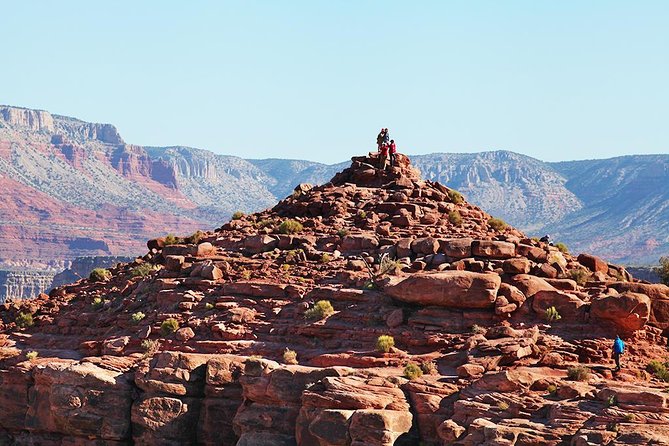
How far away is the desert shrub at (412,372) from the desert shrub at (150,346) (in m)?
9.88

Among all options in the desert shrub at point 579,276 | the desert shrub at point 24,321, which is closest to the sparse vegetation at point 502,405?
the desert shrub at point 579,276

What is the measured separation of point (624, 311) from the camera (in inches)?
1615

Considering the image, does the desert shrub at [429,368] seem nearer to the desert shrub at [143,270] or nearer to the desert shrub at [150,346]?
the desert shrub at [150,346]

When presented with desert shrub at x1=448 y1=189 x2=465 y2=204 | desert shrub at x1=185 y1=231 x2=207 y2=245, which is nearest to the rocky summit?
desert shrub at x1=185 y1=231 x2=207 y2=245

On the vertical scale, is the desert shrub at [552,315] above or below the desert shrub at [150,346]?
above

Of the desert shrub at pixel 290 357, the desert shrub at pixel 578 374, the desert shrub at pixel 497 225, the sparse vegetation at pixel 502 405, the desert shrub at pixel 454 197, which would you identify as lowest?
the sparse vegetation at pixel 502 405

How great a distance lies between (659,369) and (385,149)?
807 inches

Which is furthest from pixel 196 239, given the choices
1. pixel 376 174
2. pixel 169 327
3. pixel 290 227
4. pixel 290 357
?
pixel 290 357

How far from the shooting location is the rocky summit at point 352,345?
37.0 meters

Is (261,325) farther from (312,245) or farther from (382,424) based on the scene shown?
(382,424)

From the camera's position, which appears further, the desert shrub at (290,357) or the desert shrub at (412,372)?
the desert shrub at (290,357)

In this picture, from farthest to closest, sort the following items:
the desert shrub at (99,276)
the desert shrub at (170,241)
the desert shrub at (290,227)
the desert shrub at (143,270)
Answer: the desert shrub at (170,241)
the desert shrub at (99,276)
the desert shrub at (143,270)
the desert shrub at (290,227)

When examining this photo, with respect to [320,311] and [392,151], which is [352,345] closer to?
[320,311]

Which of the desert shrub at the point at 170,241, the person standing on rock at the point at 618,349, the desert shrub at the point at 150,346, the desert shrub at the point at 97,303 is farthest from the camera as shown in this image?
the desert shrub at the point at 170,241
